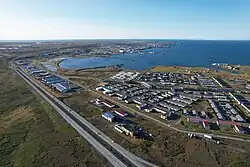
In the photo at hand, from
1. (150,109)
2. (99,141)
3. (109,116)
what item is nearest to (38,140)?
(99,141)

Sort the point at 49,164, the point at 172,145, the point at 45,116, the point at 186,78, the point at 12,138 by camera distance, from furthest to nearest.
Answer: the point at 186,78
the point at 45,116
the point at 12,138
the point at 172,145
the point at 49,164

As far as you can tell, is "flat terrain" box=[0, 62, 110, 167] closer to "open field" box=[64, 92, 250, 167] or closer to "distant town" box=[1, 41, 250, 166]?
"distant town" box=[1, 41, 250, 166]

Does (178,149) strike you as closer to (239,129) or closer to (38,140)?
(239,129)

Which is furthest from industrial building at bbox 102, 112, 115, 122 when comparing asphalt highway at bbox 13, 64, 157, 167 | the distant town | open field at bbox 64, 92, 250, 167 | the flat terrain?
the flat terrain

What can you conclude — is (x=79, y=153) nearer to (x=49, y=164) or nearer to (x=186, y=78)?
(x=49, y=164)

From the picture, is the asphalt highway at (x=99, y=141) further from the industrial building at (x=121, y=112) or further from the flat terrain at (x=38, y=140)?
the industrial building at (x=121, y=112)

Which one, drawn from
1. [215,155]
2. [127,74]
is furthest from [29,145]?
[127,74]
